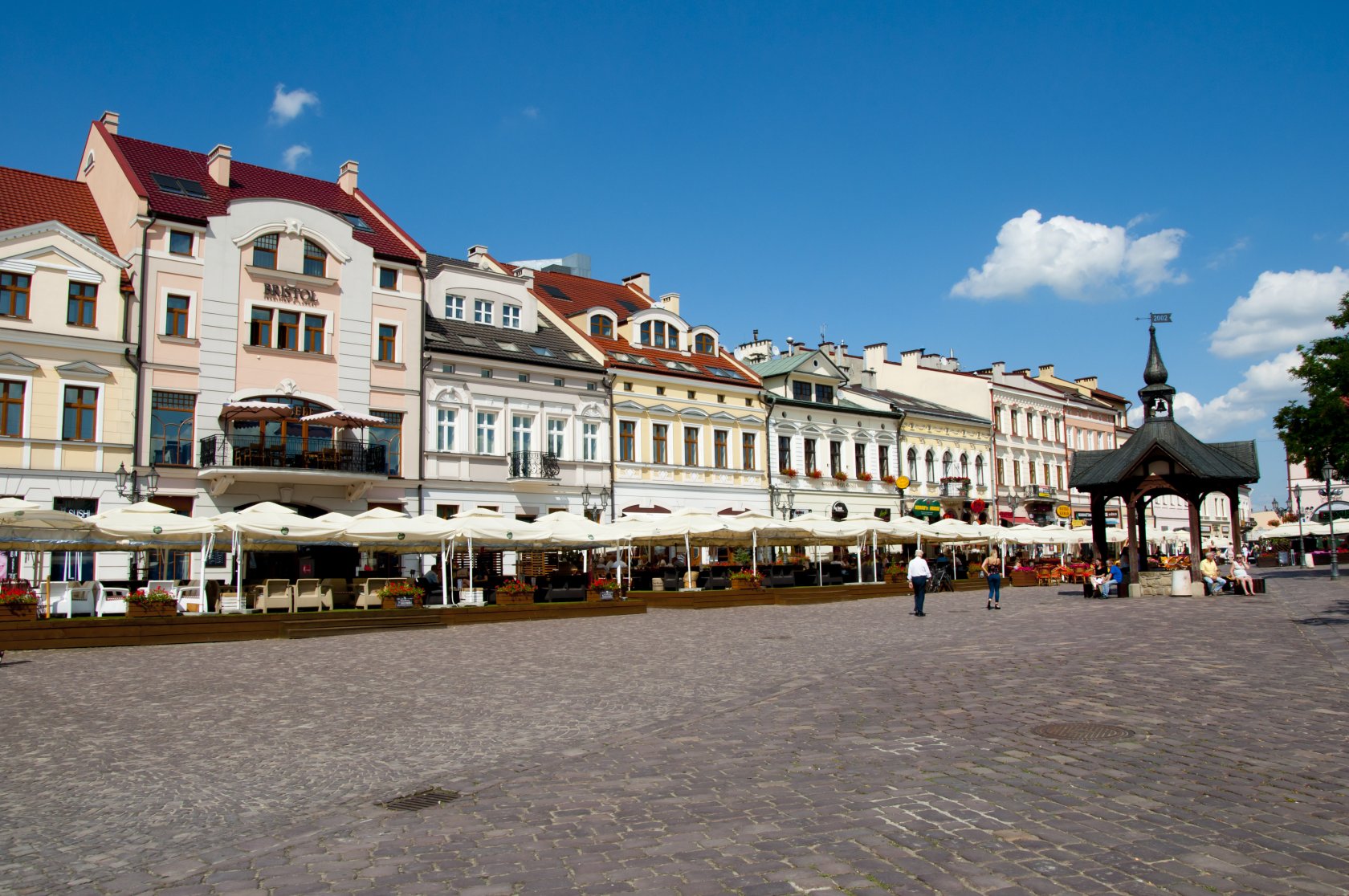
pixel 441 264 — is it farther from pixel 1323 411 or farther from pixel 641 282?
pixel 1323 411

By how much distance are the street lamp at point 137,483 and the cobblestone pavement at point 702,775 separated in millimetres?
14677

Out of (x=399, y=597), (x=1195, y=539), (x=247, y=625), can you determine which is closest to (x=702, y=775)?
(x=247, y=625)

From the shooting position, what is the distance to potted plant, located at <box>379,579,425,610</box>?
26906 mm

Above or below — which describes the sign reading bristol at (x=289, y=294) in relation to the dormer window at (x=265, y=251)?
below

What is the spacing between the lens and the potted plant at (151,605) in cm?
2252

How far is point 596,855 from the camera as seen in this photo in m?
6.12

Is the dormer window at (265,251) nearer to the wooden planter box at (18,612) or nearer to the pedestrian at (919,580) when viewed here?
the wooden planter box at (18,612)

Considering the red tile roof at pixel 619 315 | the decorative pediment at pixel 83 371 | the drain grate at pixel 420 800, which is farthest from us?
the red tile roof at pixel 619 315

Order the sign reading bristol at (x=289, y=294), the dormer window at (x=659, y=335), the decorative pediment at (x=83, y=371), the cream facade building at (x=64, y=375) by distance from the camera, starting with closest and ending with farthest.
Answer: the cream facade building at (x=64, y=375)
the decorative pediment at (x=83, y=371)
the sign reading bristol at (x=289, y=294)
the dormer window at (x=659, y=335)

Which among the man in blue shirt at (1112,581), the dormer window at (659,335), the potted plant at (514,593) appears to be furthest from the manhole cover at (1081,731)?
the dormer window at (659,335)

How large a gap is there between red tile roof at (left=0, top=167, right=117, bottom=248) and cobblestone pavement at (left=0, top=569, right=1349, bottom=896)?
68.2ft

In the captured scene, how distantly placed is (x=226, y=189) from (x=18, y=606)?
19.1m

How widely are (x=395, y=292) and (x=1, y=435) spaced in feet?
41.7

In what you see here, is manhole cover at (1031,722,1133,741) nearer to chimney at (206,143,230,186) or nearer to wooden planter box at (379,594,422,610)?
wooden planter box at (379,594,422,610)
